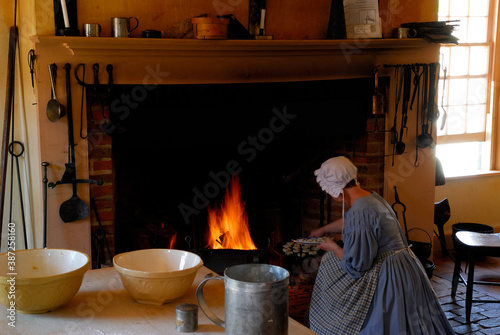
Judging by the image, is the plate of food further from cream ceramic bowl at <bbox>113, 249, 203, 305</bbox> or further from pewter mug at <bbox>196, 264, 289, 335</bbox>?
pewter mug at <bbox>196, 264, 289, 335</bbox>

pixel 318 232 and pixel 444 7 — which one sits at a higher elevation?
pixel 444 7

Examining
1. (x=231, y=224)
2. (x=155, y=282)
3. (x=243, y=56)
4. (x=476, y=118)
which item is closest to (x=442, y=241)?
(x=476, y=118)

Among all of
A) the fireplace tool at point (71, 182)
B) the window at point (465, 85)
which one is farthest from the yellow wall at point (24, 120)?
the window at point (465, 85)

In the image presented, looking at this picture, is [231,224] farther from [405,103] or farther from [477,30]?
[477,30]

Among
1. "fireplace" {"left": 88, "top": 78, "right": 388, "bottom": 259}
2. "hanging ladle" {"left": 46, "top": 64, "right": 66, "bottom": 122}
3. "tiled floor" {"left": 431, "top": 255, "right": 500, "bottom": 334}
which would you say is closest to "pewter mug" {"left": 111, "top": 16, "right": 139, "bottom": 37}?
"fireplace" {"left": 88, "top": 78, "right": 388, "bottom": 259}

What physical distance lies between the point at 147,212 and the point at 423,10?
237 centimetres

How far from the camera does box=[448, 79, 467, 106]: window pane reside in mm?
5160

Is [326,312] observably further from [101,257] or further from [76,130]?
[76,130]

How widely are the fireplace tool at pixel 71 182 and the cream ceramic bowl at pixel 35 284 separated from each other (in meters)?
1.17

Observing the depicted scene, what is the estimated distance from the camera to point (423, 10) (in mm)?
4152

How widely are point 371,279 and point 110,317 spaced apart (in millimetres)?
1516

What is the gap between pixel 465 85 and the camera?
5.21 m

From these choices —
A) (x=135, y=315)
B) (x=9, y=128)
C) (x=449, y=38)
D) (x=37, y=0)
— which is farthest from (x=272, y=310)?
(x=449, y=38)

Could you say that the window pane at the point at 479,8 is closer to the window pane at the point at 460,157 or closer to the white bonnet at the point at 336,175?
the window pane at the point at 460,157
